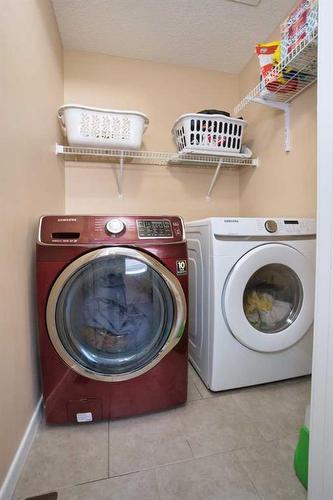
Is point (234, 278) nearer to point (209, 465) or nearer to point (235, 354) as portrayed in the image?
point (235, 354)

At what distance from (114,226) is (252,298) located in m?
0.85

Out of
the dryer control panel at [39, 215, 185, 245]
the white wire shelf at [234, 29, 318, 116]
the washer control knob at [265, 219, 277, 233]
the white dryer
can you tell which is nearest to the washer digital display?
the dryer control panel at [39, 215, 185, 245]

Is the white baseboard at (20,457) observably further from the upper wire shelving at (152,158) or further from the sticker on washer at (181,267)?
the upper wire shelving at (152,158)

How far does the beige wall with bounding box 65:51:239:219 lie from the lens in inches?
72.7

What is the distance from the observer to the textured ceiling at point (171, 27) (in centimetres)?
149

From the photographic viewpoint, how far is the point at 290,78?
1.34 meters

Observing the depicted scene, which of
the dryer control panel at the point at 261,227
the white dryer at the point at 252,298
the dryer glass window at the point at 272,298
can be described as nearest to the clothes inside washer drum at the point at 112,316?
the white dryer at the point at 252,298

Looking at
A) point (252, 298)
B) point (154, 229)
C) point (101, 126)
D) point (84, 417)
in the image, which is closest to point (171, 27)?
point (101, 126)

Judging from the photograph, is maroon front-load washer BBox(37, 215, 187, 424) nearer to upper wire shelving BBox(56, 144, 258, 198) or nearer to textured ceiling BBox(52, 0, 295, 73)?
upper wire shelving BBox(56, 144, 258, 198)

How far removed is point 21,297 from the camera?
3.23ft

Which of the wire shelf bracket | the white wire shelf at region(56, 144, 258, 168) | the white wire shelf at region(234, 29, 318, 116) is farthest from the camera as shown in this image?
the white wire shelf at region(56, 144, 258, 168)

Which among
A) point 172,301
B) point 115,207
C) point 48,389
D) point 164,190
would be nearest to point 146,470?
point 48,389

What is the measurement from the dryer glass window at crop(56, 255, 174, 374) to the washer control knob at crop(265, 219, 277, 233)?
59 centimetres

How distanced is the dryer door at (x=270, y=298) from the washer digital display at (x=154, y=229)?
1.22 ft
